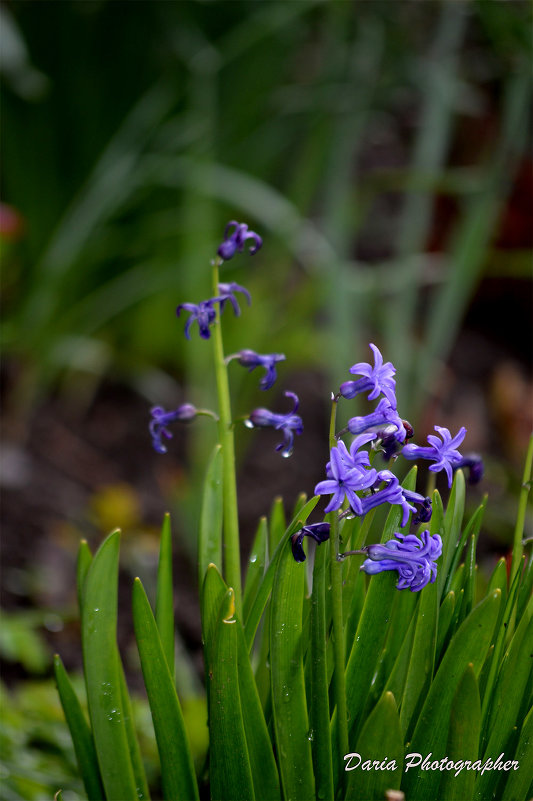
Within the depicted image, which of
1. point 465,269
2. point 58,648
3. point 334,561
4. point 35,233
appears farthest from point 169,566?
point 35,233

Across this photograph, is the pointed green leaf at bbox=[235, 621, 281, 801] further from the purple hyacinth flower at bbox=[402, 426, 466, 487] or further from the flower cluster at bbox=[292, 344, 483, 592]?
the purple hyacinth flower at bbox=[402, 426, 466, 487]

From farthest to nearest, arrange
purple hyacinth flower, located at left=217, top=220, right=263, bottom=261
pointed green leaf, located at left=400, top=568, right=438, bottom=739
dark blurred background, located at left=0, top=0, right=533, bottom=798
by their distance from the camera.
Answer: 1. dark blurred background, located at left=0, top=0, right=533, bottom=798
2. purple hyacinth flower, located at left=217, top=220, right=263, bottom=261
3. pointed green leaf, located at left=400, top=568, right=438, bottom=739

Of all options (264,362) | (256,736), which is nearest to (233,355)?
(264,362)

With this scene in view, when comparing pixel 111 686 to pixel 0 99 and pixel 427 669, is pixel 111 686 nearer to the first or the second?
pixel 427 669

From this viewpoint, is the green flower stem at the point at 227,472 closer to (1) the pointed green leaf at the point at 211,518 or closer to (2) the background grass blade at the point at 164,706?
(1) the pointed green leaf at the point at 211,518

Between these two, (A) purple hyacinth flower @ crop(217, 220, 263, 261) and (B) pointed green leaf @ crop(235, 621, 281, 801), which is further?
(A) purple hyacinth flower @ crop(217, 220, 263, 261)

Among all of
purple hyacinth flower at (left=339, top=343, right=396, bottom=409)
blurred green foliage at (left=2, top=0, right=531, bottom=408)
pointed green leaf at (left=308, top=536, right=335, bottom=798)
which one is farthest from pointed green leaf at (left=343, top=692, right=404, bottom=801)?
blurred green foliage at (left=2, top=0, right=531, bottom=408)

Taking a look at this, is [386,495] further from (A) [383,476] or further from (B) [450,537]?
(B) [450,537]
